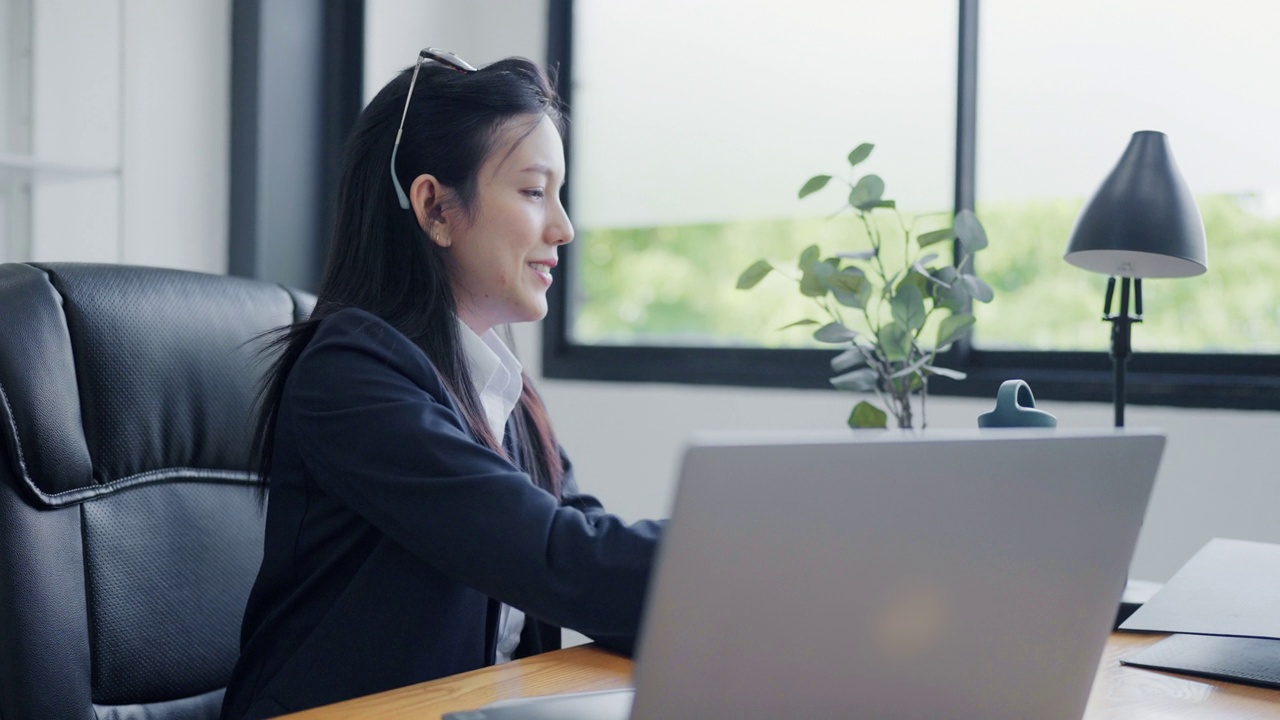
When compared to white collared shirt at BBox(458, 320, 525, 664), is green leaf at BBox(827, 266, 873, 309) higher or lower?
higher

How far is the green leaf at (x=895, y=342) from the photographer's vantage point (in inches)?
55.0

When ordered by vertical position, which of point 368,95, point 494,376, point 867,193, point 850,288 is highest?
point 368,95

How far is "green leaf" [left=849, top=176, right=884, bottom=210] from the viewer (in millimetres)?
1424

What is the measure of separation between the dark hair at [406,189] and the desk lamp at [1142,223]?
647mm

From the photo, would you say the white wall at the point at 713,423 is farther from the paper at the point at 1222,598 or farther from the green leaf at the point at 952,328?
the paper at the point at 1222,598

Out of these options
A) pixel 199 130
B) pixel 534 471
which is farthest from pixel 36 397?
pixel 199 130

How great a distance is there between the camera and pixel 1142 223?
4.09 feet

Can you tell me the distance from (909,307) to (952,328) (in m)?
0.08

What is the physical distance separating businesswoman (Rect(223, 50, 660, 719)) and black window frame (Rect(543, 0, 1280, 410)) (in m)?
0.25

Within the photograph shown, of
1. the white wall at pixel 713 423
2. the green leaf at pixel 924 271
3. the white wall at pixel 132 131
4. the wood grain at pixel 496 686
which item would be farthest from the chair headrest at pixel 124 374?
the white wall at pixel 132 131

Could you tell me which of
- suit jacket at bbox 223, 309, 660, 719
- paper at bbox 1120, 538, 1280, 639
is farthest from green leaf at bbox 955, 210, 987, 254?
suit jacket at bbox 223, 309, 660, 719

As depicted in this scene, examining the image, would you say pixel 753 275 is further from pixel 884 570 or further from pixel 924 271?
pixel 884 570

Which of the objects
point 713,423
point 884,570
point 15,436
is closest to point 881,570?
point 884,570

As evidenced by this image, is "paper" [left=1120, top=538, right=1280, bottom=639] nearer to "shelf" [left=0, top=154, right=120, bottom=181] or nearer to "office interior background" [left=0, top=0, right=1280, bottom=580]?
"office interior background" [left=0, top=0, right=1280, bottom=580]
